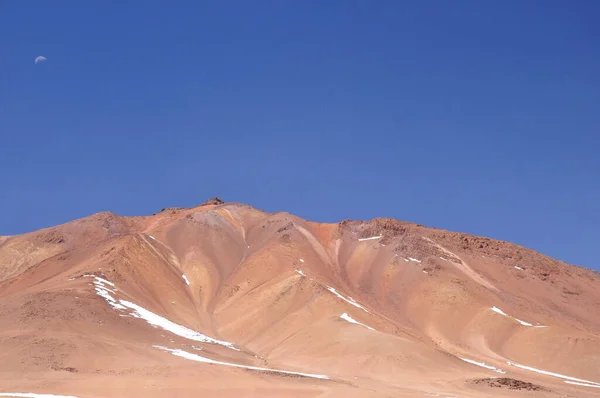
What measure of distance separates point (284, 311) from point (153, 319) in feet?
60.6

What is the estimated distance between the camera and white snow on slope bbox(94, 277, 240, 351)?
72.5 metres

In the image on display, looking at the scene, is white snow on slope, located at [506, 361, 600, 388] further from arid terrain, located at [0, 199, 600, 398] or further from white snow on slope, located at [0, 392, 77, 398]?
white snow on slope, located at [0, 392, 77, 398]

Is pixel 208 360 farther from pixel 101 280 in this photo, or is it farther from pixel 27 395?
pixel 101 280

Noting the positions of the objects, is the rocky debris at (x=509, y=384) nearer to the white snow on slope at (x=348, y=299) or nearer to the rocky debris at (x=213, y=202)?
the white snow on slope at (x=348, y=299)

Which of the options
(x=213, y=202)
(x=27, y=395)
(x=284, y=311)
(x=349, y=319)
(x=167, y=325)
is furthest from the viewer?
(x=213, y=202)

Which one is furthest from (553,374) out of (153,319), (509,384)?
(153,319)

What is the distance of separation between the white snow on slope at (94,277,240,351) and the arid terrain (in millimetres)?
274

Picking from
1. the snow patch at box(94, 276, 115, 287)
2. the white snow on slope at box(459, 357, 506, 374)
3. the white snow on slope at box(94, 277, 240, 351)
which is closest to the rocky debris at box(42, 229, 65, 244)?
the snow patch at box(94, 276, 115, 287)

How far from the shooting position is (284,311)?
86688 mm

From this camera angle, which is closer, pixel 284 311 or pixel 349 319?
pixel 349 319

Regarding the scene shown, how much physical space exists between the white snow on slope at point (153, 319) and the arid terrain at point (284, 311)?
27 cm

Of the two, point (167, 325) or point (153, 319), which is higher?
point (153, 319)

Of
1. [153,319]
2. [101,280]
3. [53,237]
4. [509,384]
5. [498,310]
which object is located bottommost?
[509,384]

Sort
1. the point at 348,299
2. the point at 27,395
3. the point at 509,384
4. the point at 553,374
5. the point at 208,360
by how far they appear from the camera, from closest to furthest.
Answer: the point at 27,395
the point at 208,360
the point at 509,384
the point at 553,374
the point at 348,299
